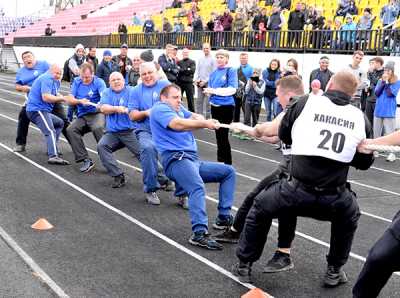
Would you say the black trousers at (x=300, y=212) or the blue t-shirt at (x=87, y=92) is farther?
the blue t-shirt at (x=87, y=92)

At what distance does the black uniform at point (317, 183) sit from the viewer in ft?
15.0

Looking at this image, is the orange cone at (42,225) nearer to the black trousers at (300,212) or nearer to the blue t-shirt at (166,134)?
the blue t-shirt at (166,134)

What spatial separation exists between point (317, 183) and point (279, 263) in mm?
1050

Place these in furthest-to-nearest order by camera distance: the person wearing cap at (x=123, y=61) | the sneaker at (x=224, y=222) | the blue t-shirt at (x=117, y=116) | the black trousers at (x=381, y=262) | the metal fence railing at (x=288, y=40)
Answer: the metal fence railing at (x=288, y=40) → the person wearing cap at (x=123, y=61) → the blue t-shirt at (x=117, y=116) → the sneaker at (x=224, y=222) → the black trousers at (x=381, y=262)

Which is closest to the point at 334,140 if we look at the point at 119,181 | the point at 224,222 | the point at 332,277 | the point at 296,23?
the point at 332,277

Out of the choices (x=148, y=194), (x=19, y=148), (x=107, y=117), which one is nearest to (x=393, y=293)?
(x=148, y=194)

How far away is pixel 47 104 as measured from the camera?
34.1 ft

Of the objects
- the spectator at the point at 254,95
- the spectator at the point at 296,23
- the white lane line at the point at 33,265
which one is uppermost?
the spectator at the point at 296,23

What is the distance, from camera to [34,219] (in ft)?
22.6

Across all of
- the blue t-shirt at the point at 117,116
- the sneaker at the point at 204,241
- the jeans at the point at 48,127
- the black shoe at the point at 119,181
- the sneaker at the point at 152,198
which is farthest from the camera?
the jeans at the point at 48,127

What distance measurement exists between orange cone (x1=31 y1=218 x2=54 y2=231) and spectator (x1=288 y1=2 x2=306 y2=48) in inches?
540

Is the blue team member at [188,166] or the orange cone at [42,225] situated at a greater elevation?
the blue team member at [188,166]

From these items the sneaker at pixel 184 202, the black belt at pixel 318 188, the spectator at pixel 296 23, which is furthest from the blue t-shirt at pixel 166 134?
the spectator at pixel 296 23

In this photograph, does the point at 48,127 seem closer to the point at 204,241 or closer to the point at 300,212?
the point at 204,241
